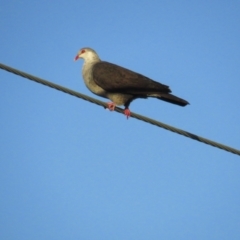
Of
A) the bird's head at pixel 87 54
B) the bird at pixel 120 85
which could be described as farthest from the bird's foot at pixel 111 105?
the bird's head at pixel 87 54

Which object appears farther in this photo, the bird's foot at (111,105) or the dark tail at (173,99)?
the bird's foot at (111,105)

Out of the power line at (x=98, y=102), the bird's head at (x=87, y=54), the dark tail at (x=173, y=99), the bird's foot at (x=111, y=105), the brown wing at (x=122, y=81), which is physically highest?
the bird's head at (x=87, y=54)

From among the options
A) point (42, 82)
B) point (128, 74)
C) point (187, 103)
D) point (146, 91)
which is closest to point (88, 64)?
point (128, 74)

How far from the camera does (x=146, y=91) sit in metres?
8.19

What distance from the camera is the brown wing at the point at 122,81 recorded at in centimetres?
816

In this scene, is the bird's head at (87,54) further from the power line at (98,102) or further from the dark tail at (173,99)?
the power line at (98,102)

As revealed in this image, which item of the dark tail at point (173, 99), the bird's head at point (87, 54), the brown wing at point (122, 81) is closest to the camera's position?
the dark tail at point (173, 99)

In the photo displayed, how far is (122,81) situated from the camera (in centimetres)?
865

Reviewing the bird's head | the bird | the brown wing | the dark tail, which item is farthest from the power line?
the bird's head

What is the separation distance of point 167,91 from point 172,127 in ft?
5.03

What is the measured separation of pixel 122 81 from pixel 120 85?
3.4 inches

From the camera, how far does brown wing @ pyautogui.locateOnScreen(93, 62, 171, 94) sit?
26.8 ft

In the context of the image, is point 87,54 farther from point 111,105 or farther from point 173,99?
point 173,99

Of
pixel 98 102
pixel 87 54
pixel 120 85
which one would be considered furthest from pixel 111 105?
pixel 87 54
